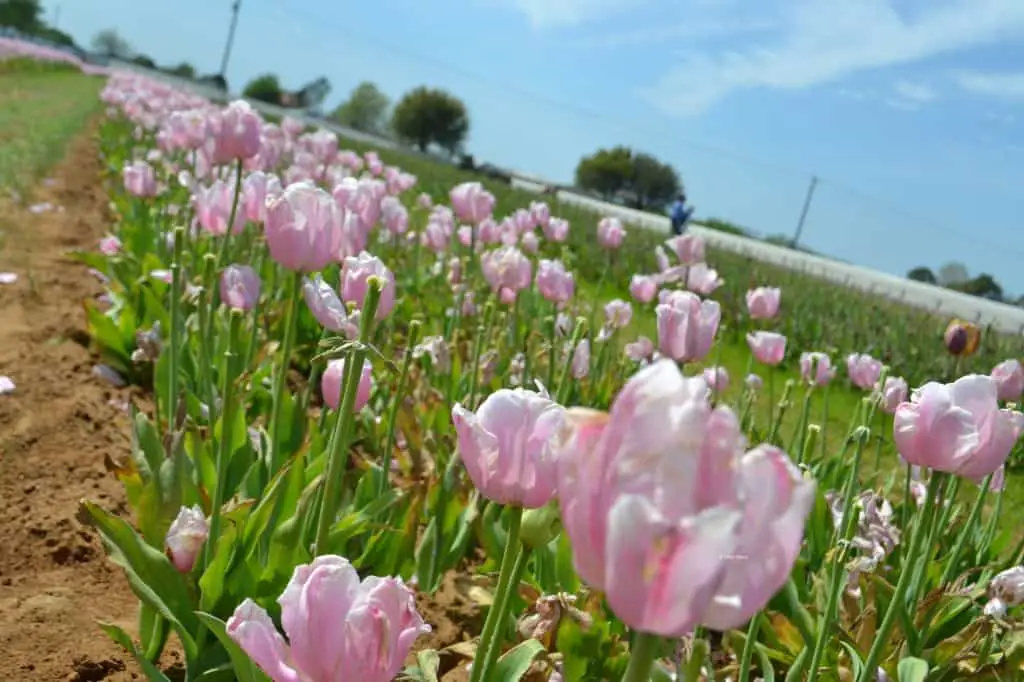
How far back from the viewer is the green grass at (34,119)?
8969 millimetres

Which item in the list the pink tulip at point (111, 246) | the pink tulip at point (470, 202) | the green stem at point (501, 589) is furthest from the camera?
the pink tulip at point (111, 246)

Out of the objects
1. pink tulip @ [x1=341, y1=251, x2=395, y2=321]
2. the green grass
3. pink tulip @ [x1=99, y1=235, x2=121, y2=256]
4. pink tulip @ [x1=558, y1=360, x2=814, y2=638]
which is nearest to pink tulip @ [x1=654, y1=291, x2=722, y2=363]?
pink tulip @ [x1=341, y1=251, x2=395, y2=321]

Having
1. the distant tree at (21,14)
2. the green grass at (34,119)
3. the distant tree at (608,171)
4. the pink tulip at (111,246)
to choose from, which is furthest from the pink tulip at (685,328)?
the distant tree at (21,14)

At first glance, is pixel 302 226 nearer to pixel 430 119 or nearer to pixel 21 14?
pixel 430 119

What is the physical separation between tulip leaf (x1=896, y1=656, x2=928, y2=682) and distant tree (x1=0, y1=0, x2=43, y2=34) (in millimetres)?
85794

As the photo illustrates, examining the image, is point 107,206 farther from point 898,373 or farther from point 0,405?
point 898,373

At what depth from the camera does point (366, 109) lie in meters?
93.7

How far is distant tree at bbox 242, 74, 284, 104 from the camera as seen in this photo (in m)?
79.0

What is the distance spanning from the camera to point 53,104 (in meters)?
19.3

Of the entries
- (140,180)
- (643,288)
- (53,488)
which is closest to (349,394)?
(53,488)

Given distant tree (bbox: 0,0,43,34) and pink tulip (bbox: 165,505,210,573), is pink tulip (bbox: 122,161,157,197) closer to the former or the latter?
pink tulip (bbox: 165,505,210,573)

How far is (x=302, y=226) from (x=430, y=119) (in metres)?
76.3

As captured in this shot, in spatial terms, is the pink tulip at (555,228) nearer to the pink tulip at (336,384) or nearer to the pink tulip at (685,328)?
the pink tulip at (685,328)

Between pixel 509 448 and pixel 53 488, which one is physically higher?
pixel 509 448
